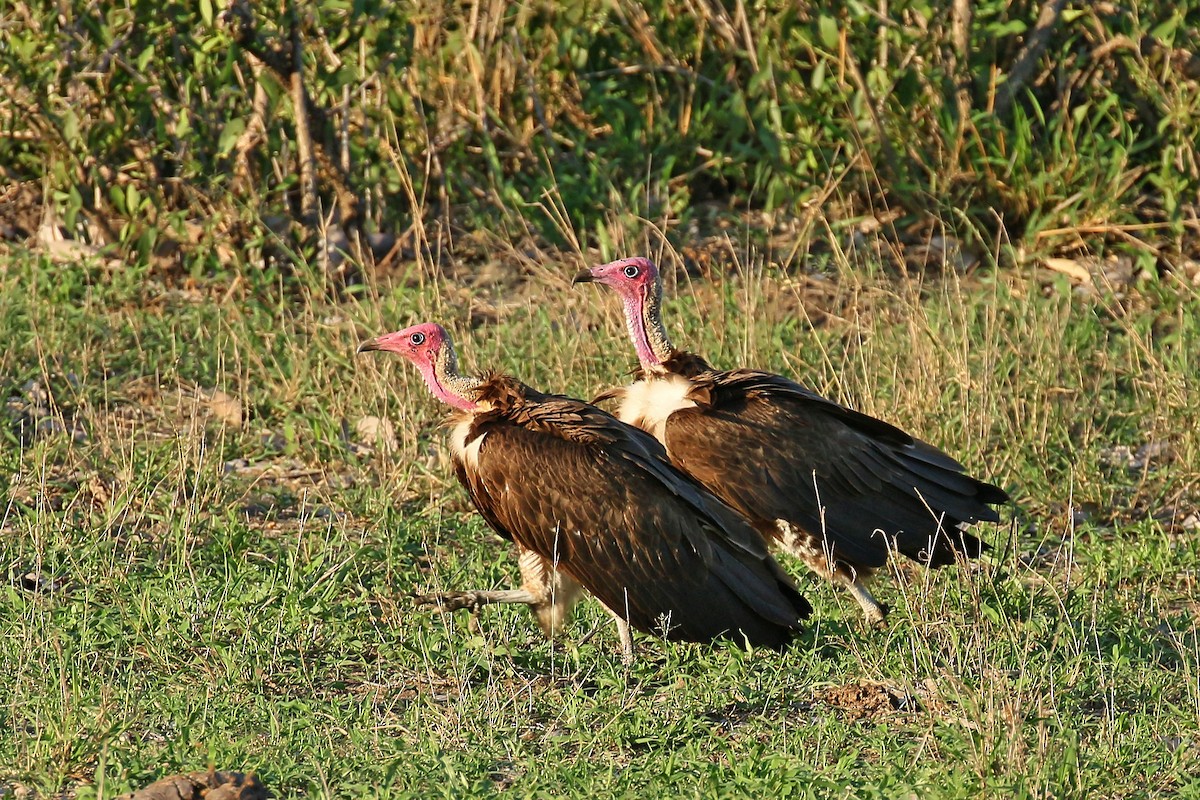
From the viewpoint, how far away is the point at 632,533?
4824 millimetres

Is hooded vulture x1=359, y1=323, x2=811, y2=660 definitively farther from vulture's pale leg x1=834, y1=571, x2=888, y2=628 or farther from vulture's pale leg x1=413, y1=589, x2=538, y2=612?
vulture's pale leg x1=834, y1=571, x2=888, y2=628

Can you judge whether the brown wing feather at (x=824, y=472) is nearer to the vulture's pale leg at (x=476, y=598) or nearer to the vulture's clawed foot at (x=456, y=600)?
the vulture's pale leg at (x=476, y=598)

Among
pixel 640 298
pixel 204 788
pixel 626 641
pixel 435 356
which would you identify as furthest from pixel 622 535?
pixel 204 788

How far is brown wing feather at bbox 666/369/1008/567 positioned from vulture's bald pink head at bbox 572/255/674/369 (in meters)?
0.33

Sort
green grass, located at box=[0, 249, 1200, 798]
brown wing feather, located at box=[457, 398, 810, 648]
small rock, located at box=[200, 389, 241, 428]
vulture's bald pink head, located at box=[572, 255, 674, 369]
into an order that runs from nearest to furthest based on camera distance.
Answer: green grass, located at box=[0, 249, 1200, 798] → brown wing feather, located at box=[457, 398, 810, 648] → vulture's bald pink head, located at box=[572, 255, 674, 369] → small rock, located at box=[200, 389, 241, 428]

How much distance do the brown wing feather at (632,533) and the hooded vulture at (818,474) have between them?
0.35 m

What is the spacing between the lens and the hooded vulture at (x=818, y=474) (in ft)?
17.3

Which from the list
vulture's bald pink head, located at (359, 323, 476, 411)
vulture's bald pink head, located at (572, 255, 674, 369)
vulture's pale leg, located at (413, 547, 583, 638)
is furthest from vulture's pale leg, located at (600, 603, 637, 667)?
vulture's bald pink head, located at (572, 255, 674, 369)

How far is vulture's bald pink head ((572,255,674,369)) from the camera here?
5766 mm

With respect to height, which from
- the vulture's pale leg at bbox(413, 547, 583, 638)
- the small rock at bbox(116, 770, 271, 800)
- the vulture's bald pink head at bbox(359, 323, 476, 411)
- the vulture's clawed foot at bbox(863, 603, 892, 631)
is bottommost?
the vulture's clawed foot at bbox(863, 603, 892, 631)

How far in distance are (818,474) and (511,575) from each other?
108cm

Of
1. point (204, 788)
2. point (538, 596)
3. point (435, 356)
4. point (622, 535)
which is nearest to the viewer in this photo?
point (204, 788)

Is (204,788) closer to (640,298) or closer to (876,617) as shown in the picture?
(876,617)

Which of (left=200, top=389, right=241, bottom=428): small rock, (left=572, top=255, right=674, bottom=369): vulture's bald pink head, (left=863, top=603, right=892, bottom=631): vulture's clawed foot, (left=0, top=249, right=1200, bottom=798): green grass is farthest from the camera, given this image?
(left=200, top=389, right=241, bottom=428): small rock
